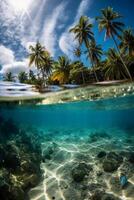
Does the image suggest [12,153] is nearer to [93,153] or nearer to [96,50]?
[93,153]

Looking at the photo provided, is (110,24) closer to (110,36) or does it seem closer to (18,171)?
(110,36)

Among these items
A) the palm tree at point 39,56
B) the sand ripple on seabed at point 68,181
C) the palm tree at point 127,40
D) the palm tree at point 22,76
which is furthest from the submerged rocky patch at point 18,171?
Answer: the palm tree at point 22,76

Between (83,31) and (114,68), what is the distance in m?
9.41

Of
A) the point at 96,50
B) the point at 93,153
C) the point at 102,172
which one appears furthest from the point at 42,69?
the point at 102,172

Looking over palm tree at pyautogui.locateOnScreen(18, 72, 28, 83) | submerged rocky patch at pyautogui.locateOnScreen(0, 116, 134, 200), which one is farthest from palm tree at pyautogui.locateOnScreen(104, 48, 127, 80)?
palm tree at pyautogui.locateOnScreen(18, 72, 28, 83)

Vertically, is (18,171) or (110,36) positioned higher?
(110,36)

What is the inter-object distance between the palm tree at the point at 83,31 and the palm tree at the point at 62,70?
16.5 ft

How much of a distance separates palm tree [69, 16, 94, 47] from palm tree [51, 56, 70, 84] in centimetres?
504

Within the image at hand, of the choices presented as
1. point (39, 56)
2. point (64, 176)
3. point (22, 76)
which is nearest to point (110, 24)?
point (39, 56)

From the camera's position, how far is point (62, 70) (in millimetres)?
43344

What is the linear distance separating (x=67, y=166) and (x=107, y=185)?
11.3 ft

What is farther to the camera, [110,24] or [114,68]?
[114,68]

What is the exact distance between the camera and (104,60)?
1973 inches

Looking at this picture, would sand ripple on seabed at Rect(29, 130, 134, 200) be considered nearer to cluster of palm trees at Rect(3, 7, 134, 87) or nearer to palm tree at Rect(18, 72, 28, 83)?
cluster of palm trees at Rect(3, 7, 134, 87)
